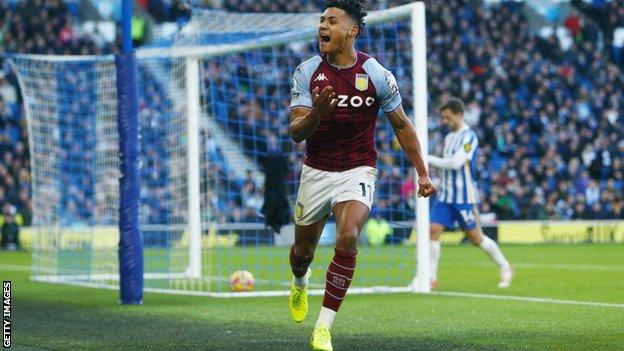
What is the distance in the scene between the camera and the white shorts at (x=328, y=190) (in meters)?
8.61

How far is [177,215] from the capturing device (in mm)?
19484

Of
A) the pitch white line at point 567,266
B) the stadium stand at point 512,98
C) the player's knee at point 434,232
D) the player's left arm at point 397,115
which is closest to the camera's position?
the player's left arm at point 397,115

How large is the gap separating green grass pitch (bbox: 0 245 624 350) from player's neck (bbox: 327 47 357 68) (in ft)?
6.66

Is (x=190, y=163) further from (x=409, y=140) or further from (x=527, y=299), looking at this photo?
(x=409, y=140)

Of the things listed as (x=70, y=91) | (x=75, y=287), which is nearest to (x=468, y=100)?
(x=70, y=91)

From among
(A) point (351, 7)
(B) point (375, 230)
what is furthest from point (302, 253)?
(B) point (375, 230)

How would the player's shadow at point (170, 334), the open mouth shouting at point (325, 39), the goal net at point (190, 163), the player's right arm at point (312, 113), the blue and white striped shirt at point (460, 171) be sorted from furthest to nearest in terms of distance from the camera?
the goal net at point (190, 163)
the blue and white striped shirt at point (460, 171)
the player's shadow at point (170, 334)
the open mouth shouting at point (325, 39)
the player's right arm at point (312, 113)

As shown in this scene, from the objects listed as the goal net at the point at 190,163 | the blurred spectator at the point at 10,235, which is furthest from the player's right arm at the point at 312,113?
the blurred spectator at the point at 10,235

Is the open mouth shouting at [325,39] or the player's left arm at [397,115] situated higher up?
the open mouth shouting at [325,39]

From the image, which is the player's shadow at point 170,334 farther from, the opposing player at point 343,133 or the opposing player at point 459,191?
the opposing player at point 459,191

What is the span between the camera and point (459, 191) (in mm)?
15039

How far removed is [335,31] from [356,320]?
10.8 feet

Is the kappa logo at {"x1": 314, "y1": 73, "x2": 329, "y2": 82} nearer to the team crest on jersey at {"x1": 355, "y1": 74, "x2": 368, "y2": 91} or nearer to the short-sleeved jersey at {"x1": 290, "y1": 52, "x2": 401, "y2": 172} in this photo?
the short-sleeved jersey at {"x1": 290, "y1": 52, "x2": 401, "y2": 172}

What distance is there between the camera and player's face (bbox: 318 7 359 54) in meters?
8.53
